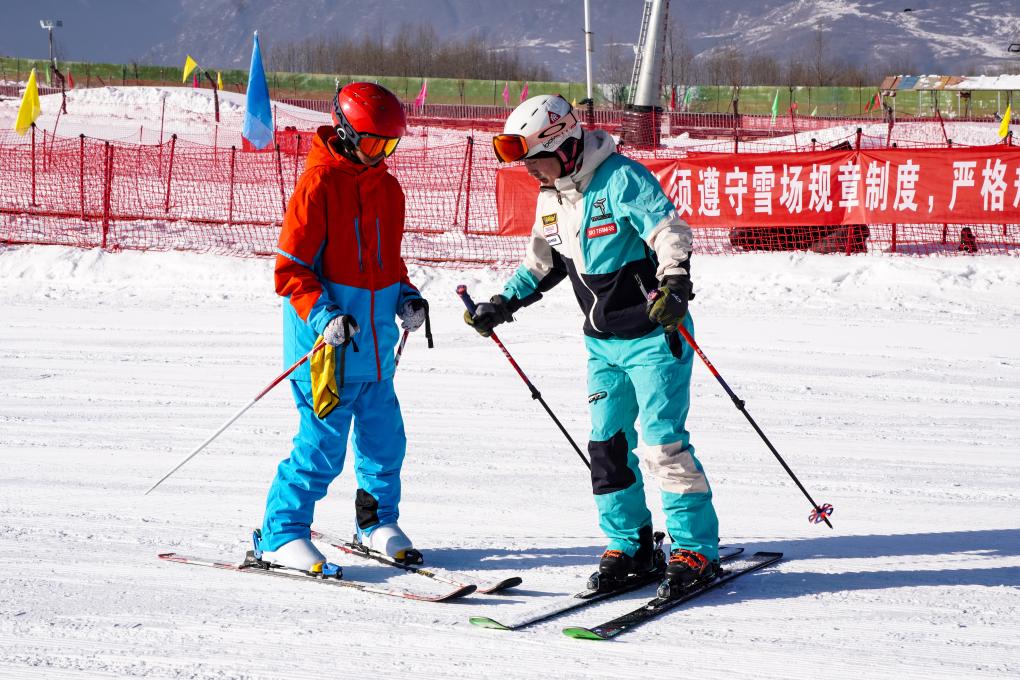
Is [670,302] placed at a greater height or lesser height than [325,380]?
greater

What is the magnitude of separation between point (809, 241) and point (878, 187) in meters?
0.99

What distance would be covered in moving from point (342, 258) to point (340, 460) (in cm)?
78

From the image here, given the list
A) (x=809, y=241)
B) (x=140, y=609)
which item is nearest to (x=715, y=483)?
(x=140, y=609)

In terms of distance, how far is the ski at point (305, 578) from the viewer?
4.04 meters

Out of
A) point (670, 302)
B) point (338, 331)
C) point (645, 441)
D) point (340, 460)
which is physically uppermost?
point (670, 302)

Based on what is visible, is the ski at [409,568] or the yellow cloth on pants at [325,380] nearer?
the yellow cloth on pants at [325,380]

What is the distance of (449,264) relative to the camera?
13.7 meters

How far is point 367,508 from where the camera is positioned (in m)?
4.59

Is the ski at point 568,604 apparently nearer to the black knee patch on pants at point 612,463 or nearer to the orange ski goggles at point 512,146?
the black knee patch on pants at point 612,463

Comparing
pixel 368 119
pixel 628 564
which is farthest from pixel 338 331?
pixel 628 564

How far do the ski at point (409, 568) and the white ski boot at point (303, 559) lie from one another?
0.23 m

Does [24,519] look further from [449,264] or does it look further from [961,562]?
[449,264]

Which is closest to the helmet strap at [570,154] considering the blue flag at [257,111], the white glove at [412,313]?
the white glove at [412,313]

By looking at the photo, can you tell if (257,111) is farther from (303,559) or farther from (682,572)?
(682,572)
